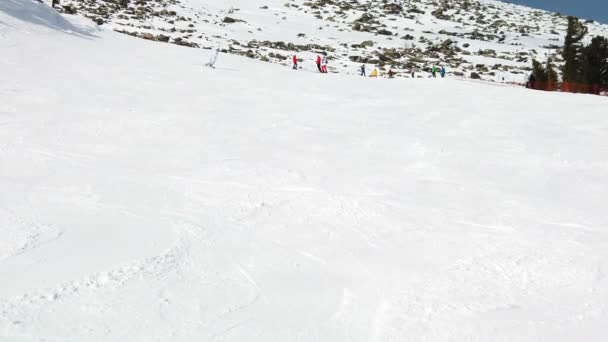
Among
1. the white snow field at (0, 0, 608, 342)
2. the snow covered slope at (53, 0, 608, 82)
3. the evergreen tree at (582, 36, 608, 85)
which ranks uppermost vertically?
the snow covered slope at (53, 0, 608, 82)

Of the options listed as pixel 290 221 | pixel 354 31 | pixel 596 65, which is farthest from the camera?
pixel 354 31

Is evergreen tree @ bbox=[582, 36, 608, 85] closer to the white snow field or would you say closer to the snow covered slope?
the snow covered slope

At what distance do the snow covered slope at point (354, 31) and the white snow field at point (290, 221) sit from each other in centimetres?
1972

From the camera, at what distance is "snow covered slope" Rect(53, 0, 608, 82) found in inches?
1335

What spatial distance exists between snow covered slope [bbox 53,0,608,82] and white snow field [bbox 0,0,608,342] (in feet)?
64.7

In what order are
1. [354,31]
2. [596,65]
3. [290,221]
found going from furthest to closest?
[354,31], [596,65], [290,221]

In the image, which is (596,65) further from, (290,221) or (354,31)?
(354,31)

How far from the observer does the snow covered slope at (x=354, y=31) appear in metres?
33.9

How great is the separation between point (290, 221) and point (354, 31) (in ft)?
158

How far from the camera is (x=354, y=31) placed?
166 feet

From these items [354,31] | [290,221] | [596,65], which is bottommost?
[290,221]

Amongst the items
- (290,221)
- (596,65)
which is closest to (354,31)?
(596,65)

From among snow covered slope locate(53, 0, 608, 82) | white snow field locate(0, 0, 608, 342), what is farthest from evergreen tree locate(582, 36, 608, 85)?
white snow field locate(0, 0, 608, 342)

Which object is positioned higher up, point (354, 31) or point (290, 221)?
point (354, 31)
